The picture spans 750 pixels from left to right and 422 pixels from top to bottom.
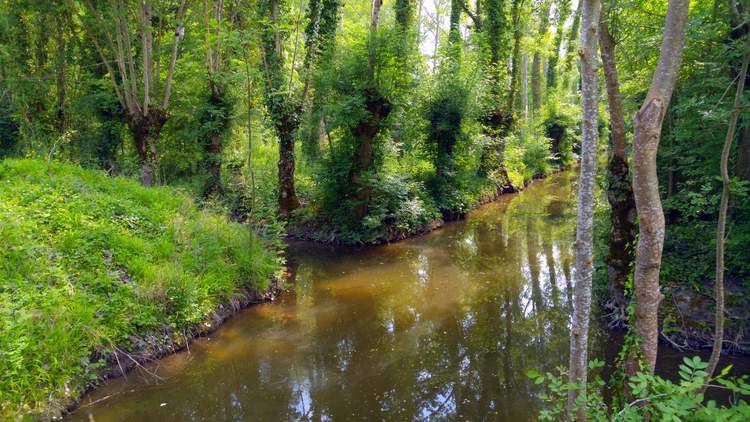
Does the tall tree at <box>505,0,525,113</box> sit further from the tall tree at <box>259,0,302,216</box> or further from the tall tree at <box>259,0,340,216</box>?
the tall tree at <box>259,0,302,216</box>

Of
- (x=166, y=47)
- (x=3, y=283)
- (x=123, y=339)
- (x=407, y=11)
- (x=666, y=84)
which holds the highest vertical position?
(x=407, y=11)

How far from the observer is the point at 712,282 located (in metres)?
5.88

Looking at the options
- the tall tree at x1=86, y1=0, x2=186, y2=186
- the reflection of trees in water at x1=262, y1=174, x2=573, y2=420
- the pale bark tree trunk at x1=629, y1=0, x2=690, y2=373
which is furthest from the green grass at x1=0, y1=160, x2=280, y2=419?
the pale bark tree trunk at x1=629, y1=0, x2=690, y2=373

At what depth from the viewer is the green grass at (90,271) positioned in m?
4.77

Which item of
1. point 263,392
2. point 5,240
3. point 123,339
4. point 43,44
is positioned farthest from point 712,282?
point 43,44

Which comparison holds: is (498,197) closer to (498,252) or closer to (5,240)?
(498,252)

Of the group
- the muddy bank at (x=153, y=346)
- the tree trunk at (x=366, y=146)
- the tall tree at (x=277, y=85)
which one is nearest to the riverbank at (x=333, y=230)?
the tree trunk at (x=366, y=146)

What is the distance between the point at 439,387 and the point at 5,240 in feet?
18.9

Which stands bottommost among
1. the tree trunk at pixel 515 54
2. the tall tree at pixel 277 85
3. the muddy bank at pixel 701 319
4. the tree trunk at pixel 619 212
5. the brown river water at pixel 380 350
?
the brown river water at pixel 380 350

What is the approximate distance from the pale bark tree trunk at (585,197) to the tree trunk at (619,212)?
10.6 ft

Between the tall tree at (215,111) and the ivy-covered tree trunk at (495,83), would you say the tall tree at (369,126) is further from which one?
the ivy-covered tree trunk at (495,83)

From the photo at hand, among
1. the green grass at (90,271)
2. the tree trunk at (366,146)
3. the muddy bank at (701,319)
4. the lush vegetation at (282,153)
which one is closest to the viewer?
the green grass at (90,271)

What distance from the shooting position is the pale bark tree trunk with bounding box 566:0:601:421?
118 inches

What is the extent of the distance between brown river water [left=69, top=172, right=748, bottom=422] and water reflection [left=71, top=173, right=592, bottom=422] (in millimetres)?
20
